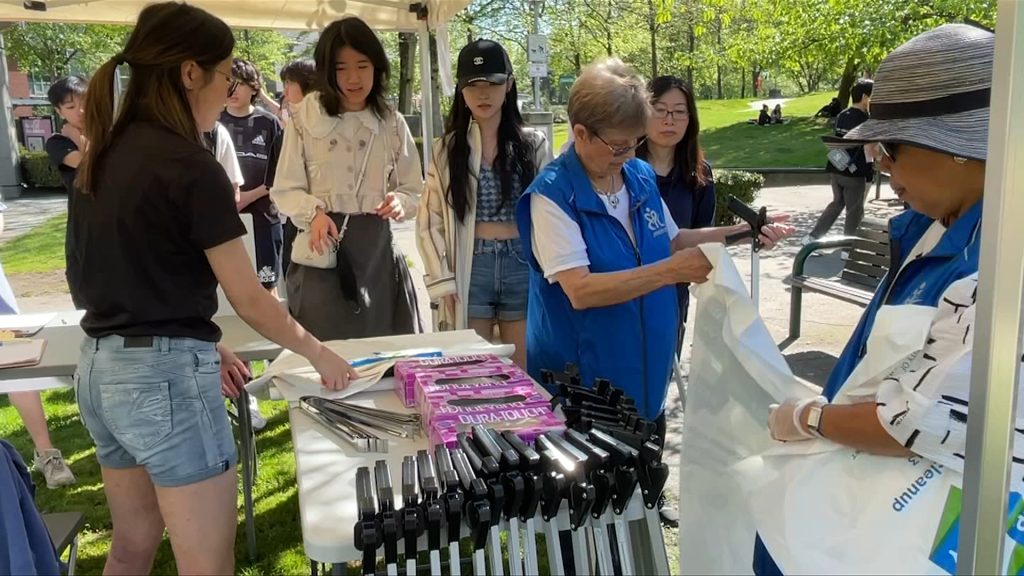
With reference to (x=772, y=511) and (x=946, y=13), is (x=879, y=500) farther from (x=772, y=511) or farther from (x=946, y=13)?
(x=946, y=13)

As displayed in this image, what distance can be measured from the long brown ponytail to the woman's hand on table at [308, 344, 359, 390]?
0.58m

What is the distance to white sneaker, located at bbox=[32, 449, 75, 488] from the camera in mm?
3508

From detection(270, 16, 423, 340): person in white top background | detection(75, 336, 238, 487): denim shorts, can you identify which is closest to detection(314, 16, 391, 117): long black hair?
detection(270, 16, 423, 340): person in white top background

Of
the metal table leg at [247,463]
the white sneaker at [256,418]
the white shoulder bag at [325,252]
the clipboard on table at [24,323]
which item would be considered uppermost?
the white shoulder bag at [325,252]

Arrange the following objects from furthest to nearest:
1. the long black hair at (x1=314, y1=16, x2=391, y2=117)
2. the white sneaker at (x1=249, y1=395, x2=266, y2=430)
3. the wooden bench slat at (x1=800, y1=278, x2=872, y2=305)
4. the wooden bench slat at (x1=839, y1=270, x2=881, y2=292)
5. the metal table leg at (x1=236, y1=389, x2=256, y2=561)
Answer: the wooden bench slat at (x1=839, y1=270, x2=881, y2=292) → the wooden bench slat at (x1=800, y1=278, x2=872, y2=305) → the white sneaker at (x1=249, y1=395, x2=266, y2=430) → the long black hair at (x1=314, y1=16, x2=391, y2=117) → the metal table leg at (x1=236, y1=389, x2=256, y2=561)

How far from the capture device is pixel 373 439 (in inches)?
67.1

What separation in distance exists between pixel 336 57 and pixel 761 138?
860 inches

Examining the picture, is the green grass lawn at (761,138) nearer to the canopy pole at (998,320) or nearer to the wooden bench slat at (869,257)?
the wooden bench slat at (869,257)

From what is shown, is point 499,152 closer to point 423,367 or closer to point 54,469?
point 423,367

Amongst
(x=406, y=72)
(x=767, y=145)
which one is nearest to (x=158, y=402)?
(x=406, y=72)

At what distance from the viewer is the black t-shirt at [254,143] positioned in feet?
14.3

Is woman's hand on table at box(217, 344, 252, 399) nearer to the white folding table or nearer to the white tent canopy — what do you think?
the white folding table

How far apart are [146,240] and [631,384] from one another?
1.23 m

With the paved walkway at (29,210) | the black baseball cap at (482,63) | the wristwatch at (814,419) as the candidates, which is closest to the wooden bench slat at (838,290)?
the black baseball cap at (482,63)
